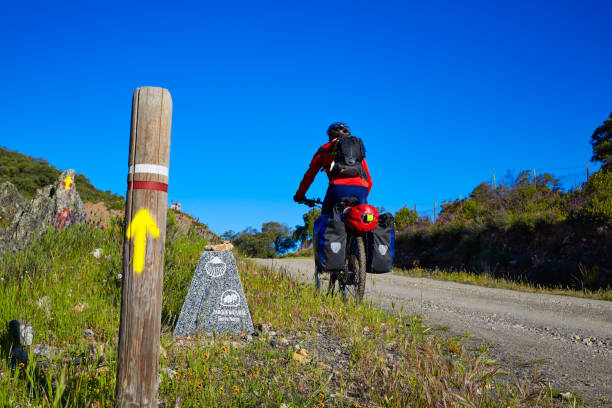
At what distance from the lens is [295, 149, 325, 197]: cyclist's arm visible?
19.3 ft

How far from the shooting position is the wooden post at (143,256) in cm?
245

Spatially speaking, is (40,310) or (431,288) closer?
(40,310)

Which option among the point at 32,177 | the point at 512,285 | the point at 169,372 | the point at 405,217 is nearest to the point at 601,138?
the point at 405,217

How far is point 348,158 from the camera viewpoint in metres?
5.49

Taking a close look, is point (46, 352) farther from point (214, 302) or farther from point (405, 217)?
point (405, 217)

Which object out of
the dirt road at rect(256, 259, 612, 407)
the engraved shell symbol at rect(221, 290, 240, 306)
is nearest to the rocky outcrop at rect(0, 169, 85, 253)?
the engraved shell symbol at rect(221, 290, 240, 306)

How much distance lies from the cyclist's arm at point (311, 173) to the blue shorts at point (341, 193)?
425mm

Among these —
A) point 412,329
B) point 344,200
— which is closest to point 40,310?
point 344,200

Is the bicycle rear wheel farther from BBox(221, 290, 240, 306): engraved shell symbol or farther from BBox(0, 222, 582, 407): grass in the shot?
BBox(221, 290, 240, 306): engraved shell symbol

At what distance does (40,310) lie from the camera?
4.46 m

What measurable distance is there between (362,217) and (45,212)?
7073 mm

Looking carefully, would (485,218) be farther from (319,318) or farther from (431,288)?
(319,318)

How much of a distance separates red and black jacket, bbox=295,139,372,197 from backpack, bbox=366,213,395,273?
56 cm

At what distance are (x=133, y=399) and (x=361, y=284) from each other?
363 centimetres
